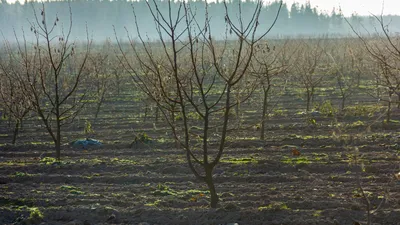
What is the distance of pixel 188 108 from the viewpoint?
17.8m

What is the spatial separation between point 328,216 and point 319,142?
548cm

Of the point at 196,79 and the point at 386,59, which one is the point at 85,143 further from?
the point at 386,59

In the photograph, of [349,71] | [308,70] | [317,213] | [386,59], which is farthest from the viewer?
[349,71]

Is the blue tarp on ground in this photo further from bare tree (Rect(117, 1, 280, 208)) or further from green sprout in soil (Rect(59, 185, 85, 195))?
green sprout in soil (Rect(59, 185, 85, 195))

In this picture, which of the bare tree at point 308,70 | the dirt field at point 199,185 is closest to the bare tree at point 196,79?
the dirt field at point 199,185

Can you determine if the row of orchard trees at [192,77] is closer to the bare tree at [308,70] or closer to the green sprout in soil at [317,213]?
the bare tree at [308,70]

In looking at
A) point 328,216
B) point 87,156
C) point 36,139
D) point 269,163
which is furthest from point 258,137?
point 328,216

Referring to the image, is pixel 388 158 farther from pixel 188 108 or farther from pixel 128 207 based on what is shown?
pixel 188 108

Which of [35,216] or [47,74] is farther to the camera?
[47,74]

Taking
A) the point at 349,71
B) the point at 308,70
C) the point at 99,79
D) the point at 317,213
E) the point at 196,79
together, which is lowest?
the point at 349,71

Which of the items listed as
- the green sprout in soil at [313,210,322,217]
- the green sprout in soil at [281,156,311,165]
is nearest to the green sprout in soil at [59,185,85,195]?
the green sprout in soil at [313,210,322,217]

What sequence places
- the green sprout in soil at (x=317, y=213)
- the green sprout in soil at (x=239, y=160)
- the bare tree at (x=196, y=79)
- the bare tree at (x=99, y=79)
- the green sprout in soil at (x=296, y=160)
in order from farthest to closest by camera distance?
the bare tree at (x=99, y=79) < the green sprout in soil at (x=239, y=160) < the green sprout in soil at (x=296, y=160) < the green sprout in soil at (x=317, y=213) < the bare tree at (x=196, y=79)

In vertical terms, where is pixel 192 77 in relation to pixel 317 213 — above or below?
above

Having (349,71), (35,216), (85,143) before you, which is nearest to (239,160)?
(85,143)
